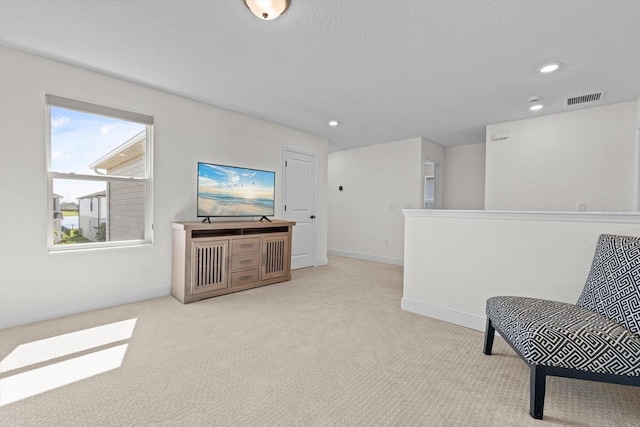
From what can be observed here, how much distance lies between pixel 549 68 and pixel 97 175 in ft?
14.8

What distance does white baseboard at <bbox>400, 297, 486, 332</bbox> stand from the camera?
2559 mm

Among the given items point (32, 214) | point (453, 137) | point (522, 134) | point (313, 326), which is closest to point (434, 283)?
point (313, 326)

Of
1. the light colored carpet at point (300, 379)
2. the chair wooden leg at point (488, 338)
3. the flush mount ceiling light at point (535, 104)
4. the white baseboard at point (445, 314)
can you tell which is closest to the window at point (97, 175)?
the light colored carpet at point (300, 379)

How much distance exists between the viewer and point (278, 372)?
182 centimetres

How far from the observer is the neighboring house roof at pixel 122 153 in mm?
2988

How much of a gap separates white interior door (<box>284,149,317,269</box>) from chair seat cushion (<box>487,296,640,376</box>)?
11.9 ft

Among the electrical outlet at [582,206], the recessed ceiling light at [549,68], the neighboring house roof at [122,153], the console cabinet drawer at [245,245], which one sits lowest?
the console cabinet drawer at [245,245]

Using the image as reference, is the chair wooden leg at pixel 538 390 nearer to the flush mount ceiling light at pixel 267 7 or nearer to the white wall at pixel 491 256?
the white wall at pixel 491 256

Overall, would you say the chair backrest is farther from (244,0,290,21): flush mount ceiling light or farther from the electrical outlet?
(244,0,290,21): flush mount ceiling light

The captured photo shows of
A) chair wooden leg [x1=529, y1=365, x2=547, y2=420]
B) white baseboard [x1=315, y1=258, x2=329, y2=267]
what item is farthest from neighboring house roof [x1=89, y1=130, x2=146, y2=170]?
chair wooden leg [x1=529, y1=365, x2=547, y2=420]

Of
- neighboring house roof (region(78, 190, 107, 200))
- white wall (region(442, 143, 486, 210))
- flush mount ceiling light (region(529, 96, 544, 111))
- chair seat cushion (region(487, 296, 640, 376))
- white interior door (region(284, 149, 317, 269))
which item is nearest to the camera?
chair seat cushion (region(487, 296, 640, 376))

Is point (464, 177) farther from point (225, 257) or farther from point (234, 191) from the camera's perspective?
point (225, 257)

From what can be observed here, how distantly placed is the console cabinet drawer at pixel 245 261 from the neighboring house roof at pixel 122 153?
1.63 m

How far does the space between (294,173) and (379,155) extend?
79.3 inches
